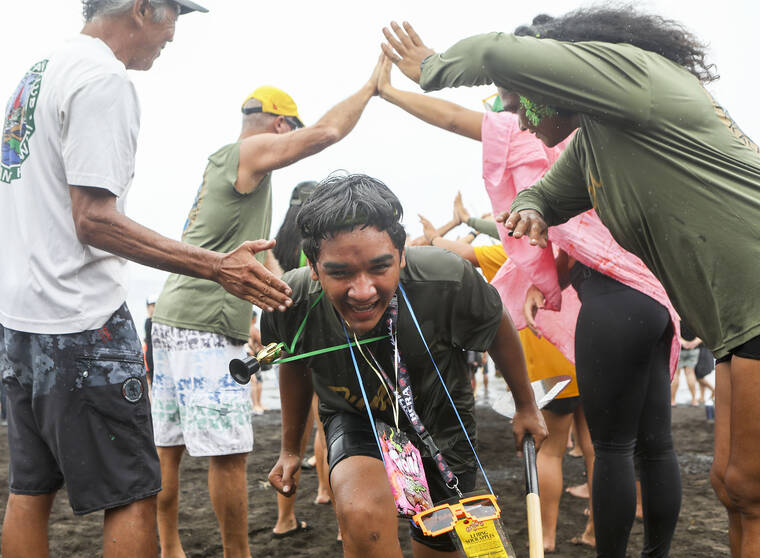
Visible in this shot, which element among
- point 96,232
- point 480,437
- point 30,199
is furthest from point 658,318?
point 480,437

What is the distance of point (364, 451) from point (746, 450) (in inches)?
42.2

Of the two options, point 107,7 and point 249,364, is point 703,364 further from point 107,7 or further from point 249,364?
point 107,7

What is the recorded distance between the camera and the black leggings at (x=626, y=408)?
2.40m

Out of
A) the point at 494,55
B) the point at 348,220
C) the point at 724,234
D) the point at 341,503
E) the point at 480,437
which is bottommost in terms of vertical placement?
the point at 480,437

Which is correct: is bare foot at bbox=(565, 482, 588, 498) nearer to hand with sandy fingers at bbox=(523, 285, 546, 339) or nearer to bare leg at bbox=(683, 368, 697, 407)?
hand with sandy fingers at bbox=(523, 285, 546, 339)

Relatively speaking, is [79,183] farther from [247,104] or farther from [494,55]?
[247,104]

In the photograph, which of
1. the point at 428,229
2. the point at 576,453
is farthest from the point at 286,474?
the point at 576,453

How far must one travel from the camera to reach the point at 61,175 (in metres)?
2.07

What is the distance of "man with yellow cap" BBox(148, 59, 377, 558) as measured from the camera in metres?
2.91

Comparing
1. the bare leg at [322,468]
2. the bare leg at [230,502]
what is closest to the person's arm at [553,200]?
the bare leg at [230,502]

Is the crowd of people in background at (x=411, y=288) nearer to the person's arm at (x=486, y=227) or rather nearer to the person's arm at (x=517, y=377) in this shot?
the person's arm at (x=517, y=377)

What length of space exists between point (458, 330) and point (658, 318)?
800mm

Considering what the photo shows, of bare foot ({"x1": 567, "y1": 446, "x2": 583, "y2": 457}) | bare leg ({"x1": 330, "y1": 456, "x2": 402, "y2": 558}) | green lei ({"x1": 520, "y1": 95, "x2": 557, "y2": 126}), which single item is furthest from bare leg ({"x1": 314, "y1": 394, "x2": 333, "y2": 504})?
bare foot ({"x1": 567, "y1": 446, "x2": 583, "y2": 457})

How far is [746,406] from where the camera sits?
5.40 ft
